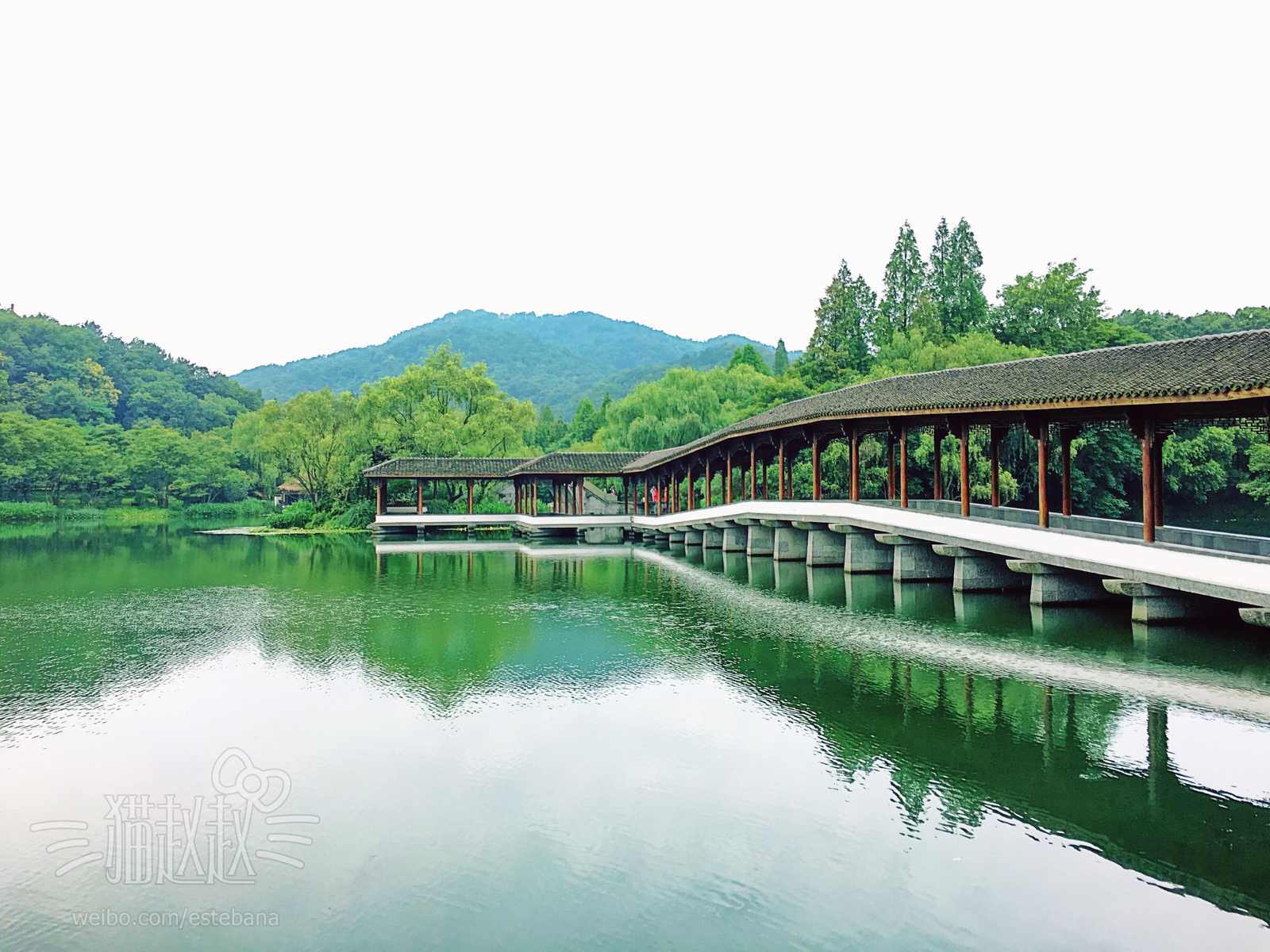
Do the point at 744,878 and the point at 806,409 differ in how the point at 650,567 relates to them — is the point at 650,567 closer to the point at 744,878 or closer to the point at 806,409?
the point at 806,409

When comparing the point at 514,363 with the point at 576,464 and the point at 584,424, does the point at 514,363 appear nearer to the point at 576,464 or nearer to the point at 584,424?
the point at 584,424

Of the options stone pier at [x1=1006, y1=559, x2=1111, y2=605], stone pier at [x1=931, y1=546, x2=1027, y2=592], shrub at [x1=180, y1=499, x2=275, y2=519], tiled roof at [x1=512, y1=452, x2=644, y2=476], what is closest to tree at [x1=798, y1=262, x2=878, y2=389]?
tiled roof at [x1=512, y1=452, x2=644, y2=476]

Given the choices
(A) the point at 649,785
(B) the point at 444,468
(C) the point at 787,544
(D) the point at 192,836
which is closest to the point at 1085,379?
(C) the point at 787,544

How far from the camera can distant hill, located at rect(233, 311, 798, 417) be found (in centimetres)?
13225

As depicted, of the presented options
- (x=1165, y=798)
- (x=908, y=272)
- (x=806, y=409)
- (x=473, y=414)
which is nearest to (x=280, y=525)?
(x=473, y=414)

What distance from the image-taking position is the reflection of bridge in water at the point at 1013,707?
19.5 feet

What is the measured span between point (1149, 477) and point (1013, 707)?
5971 millimetres

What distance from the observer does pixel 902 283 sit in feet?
156

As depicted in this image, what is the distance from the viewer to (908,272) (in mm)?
47562

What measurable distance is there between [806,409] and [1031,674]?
12.9 metres

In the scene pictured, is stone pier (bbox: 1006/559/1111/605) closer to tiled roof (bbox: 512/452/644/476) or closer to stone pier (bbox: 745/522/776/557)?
stone pier (bbox: 745/522/776/557)

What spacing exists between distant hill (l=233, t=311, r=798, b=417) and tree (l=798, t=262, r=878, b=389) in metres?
70.5

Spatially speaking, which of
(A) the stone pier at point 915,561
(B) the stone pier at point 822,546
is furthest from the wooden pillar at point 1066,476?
(B) the stone pier at point 822,546

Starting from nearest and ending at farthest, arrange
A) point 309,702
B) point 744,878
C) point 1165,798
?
1. point 744,878
2. point 1165,798
3. point 309,702
